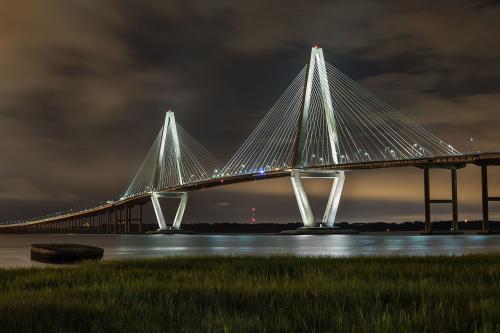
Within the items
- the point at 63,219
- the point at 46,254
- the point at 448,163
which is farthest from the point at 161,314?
the point at 63,219

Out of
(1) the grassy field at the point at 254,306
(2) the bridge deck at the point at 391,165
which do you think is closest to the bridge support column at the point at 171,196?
(2) the bridge deck at the point at 391,165

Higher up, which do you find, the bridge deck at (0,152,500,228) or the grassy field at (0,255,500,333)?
the bridge deck at (0,152,500,228)

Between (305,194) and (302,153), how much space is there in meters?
4.50

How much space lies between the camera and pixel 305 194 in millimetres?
79188

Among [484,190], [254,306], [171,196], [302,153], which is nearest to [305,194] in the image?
[302,153]

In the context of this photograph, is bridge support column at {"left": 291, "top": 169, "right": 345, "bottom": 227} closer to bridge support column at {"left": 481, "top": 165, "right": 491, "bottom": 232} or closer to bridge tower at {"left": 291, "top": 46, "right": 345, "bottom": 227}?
bridge tower at {"left": 291, "top": 46, "right": 345, "bottom": 227}

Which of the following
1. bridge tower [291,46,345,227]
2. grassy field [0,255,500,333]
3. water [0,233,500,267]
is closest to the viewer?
grassy field [0,255,500,333]

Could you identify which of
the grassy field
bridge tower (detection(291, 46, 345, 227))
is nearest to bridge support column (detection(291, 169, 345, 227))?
bridge tower (detection(291, 46, 345, 227))

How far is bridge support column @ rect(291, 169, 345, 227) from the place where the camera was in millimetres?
79000

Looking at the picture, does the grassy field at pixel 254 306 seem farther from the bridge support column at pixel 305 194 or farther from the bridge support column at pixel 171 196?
the bridge support column at pixel 171 196

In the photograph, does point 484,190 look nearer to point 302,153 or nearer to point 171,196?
point 302,153

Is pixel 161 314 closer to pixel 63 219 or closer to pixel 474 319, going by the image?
pixel 474 319

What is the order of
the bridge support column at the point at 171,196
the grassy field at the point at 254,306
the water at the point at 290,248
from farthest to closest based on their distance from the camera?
1. the bridge support column at the point at 171,196
2. the water at the point at 290,248
3. the grassy field at the point at 254,306

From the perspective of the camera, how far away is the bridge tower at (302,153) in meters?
75.6
